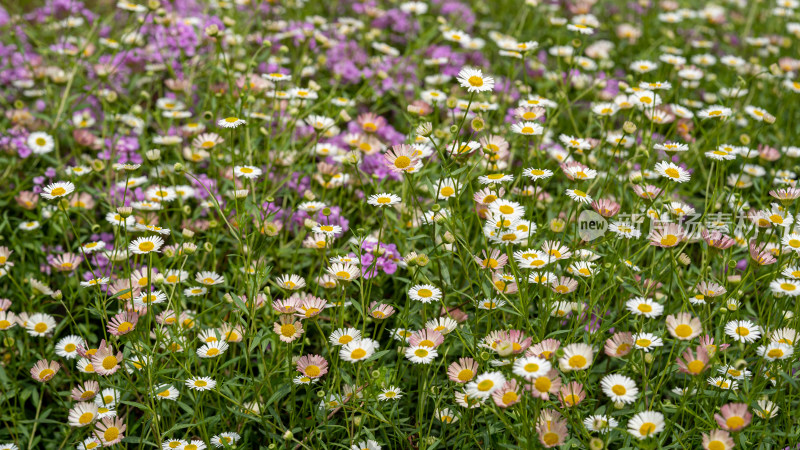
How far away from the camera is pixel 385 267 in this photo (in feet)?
7.57

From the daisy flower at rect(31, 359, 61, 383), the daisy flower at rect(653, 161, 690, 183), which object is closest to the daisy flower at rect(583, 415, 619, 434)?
the daisy flower at rect(653, 161, 690, 183)

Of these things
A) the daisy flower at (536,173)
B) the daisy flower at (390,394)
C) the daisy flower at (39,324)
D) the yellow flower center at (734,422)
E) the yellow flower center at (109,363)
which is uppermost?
the daisy flower at (536,173)

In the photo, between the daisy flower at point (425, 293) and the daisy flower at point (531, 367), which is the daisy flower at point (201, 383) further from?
the daisy flower at point (531, 367)

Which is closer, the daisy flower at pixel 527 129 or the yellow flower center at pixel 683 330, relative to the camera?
the yellow flower center at pixel 683 330

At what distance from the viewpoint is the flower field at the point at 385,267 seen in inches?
70.2

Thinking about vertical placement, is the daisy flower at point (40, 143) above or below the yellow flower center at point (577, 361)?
below

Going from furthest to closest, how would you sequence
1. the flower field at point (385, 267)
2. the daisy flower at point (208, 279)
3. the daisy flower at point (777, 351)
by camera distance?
1. the daisy flower at point (208, 279)
2. the flower field at point (385, 267)
3. the daisy flower at point (777, 351)

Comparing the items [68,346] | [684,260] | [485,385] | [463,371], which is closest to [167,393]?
[68,346]

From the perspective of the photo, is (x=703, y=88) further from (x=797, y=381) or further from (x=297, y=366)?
(x=297, y=366)

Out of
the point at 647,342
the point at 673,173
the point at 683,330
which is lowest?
the point at 647,342

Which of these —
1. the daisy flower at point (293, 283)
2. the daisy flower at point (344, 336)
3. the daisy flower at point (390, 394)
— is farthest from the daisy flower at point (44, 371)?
the daisy flower at point (390, 394)

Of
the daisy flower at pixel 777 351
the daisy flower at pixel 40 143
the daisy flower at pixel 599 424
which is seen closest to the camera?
the daisy flower at pixel 599 424

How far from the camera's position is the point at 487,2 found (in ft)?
15.2

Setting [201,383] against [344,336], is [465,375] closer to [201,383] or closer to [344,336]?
[344,336]
